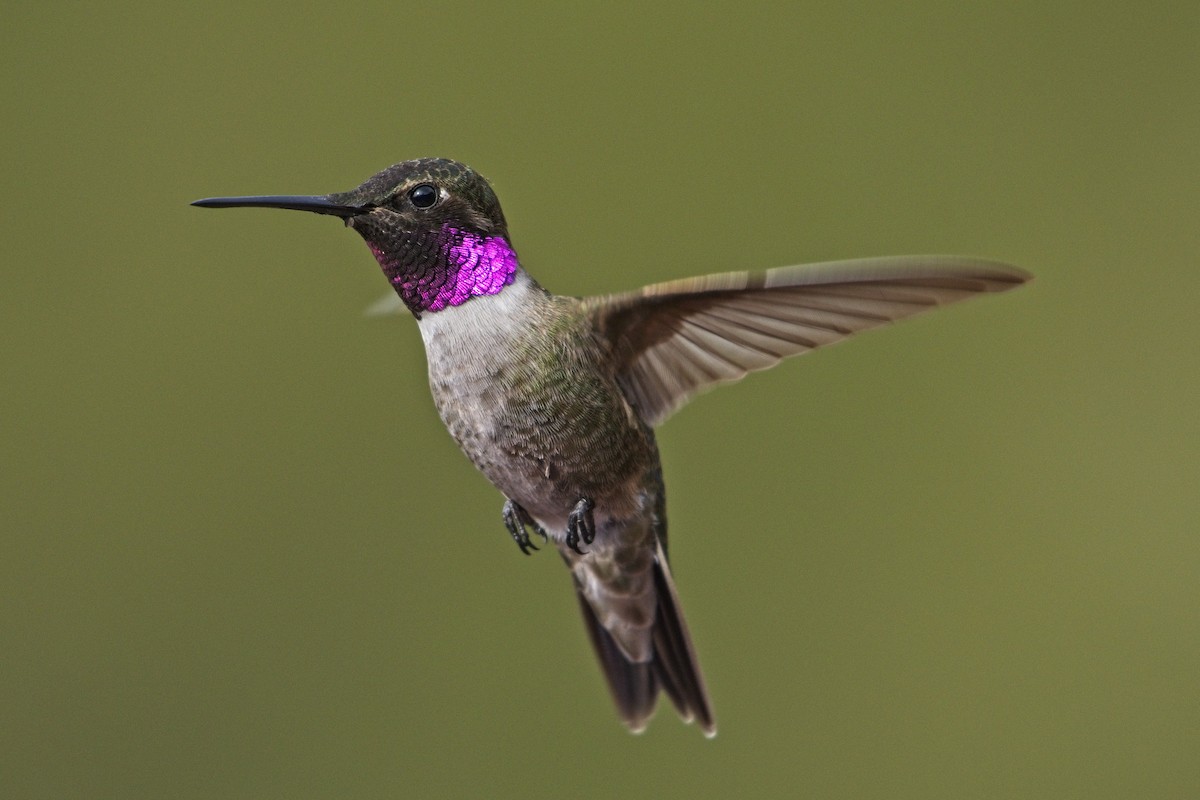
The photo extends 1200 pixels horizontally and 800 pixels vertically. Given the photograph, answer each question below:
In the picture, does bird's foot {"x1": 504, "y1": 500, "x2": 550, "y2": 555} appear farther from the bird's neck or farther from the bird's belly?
the bird's neck

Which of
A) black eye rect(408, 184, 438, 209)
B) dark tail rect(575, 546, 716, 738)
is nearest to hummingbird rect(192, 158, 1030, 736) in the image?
black eye rect(408, 184, 438, 209)

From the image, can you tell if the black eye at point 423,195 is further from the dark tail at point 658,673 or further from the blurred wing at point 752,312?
the dark tail at point 658,673

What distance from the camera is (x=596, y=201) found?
89.1 inches

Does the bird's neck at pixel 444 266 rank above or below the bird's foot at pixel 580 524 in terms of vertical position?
above

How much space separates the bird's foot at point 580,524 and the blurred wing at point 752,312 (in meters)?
0.12

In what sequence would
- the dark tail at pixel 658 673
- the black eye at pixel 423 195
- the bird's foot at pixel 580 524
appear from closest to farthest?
1. the black eye at pixel 423 195
2. the bird's foot at pixel 580 524
3. the dark tail at pixel 658 673

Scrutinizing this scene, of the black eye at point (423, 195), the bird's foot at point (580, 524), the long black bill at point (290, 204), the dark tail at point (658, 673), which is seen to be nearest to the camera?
the long black bill at point (290, 204)

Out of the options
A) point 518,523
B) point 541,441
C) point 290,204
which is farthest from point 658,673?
point 290,204

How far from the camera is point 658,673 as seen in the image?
136 cm

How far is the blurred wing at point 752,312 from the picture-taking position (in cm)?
83

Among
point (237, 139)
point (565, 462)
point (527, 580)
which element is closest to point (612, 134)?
point (237, 139)

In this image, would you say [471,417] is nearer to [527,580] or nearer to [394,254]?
[394,254]

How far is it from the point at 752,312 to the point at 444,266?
0.25 metres

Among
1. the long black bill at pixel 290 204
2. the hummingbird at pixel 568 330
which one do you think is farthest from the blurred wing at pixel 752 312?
the long black bill at pixel 290 204
